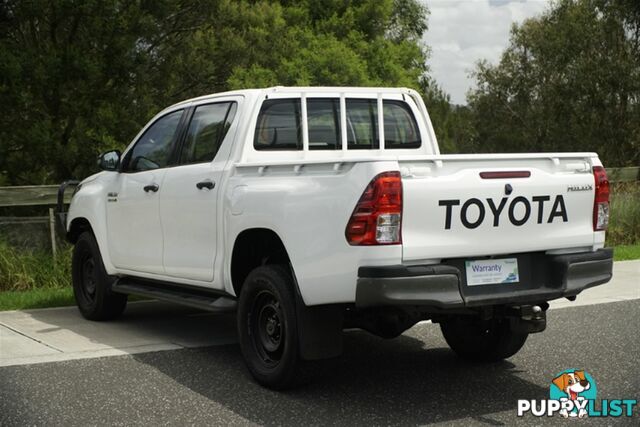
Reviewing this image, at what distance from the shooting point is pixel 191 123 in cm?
775

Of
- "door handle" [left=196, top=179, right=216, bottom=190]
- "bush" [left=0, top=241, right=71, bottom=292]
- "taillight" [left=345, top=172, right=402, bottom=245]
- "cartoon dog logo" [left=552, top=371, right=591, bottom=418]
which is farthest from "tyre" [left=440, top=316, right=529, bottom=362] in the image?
"bush" [left=0, top=241, right=71, bottom=292]

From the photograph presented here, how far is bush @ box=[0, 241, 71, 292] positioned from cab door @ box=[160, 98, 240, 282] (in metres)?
4.28

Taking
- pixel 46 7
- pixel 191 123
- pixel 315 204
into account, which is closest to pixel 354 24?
pixel 46 7

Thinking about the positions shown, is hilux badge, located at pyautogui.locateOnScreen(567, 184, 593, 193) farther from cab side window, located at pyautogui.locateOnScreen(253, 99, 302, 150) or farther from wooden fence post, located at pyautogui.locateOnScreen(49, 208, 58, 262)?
wooden fence post, located at pyautogui.locateOnScreen(49, 208, 58, 262)

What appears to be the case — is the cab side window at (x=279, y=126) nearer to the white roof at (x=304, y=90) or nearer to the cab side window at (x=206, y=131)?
the white roof at (x=304, y=90)

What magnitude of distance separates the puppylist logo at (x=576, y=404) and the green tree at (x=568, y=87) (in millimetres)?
36831

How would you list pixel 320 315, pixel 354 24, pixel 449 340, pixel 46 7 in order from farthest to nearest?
pixel 354 24
pixel 46 7
pixel 449 340
pixel 320 315

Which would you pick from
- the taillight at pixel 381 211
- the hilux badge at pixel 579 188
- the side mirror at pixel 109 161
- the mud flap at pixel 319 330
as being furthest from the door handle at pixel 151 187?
the hilux badge at pixel 579 188

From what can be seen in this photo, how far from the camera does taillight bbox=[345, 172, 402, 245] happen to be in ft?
17.9

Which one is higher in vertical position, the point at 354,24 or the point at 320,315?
the point at 354,24

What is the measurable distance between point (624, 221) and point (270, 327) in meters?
12.3

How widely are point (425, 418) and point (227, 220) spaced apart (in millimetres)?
2091

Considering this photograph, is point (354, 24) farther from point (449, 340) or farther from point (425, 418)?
point (425, 418)

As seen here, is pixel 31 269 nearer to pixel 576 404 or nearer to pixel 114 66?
pixel 114 66
